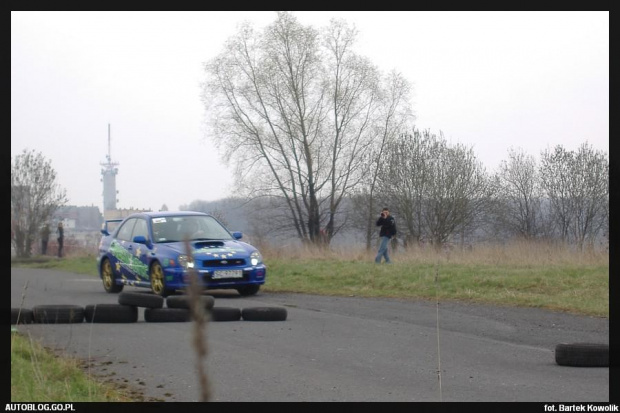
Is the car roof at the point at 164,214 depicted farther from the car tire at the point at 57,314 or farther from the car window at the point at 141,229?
the car tire at the point at 57,314

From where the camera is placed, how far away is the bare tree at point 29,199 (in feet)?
77.1

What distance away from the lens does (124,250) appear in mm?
16844

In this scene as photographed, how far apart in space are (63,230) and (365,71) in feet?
63.5

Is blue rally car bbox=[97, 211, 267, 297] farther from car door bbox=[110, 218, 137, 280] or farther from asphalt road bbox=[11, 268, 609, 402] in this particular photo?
asphalt road bbox=[11, 268, 609, 402]

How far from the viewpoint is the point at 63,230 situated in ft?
110

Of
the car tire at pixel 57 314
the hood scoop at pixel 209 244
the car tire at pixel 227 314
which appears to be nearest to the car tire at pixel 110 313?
the car tire at pixel 57 314

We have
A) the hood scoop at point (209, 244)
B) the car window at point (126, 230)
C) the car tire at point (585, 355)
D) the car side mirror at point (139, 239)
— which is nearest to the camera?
the car tire at point (585, 355)

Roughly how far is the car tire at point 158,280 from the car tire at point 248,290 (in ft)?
4.80

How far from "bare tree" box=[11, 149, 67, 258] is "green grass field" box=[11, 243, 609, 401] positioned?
7.42 ft

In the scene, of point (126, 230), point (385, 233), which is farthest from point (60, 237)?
point (126, 230)

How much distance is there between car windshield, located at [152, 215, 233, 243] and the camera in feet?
53.3

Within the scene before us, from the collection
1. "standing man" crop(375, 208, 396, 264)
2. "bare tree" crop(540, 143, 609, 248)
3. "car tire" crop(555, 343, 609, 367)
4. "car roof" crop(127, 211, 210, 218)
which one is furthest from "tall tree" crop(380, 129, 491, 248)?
"car tire" crop(555, 343, 609, 367)

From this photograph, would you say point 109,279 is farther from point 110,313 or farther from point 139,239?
point 110,313
